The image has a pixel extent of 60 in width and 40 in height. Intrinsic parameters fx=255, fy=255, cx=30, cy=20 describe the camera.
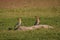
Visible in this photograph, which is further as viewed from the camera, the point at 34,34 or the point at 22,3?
the point at 22,3

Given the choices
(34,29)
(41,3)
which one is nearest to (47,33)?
(34,29)

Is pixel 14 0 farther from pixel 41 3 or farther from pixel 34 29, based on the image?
pixel 34 29

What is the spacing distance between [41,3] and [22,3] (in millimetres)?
2227

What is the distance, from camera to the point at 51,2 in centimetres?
2950

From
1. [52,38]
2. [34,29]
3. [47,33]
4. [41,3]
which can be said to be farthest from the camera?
[41,3]

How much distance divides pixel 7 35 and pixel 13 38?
73 cm

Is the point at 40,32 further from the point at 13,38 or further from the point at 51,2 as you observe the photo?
the point at 51,2

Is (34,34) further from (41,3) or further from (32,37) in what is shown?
(41,3)

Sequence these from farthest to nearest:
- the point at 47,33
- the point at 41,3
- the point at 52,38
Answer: the point at 41,3
the point at 47,33
the point at 52,38

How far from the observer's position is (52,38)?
1067 centimetres

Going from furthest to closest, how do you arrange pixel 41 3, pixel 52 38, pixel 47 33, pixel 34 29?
pixel 41 3, pixel 34 29, pixel 47 33, pixel 52 38

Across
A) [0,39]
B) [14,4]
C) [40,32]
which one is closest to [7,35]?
[0,39]

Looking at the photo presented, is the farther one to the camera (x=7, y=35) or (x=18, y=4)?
(x=18, y=4)

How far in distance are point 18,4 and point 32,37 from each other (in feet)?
61.4
